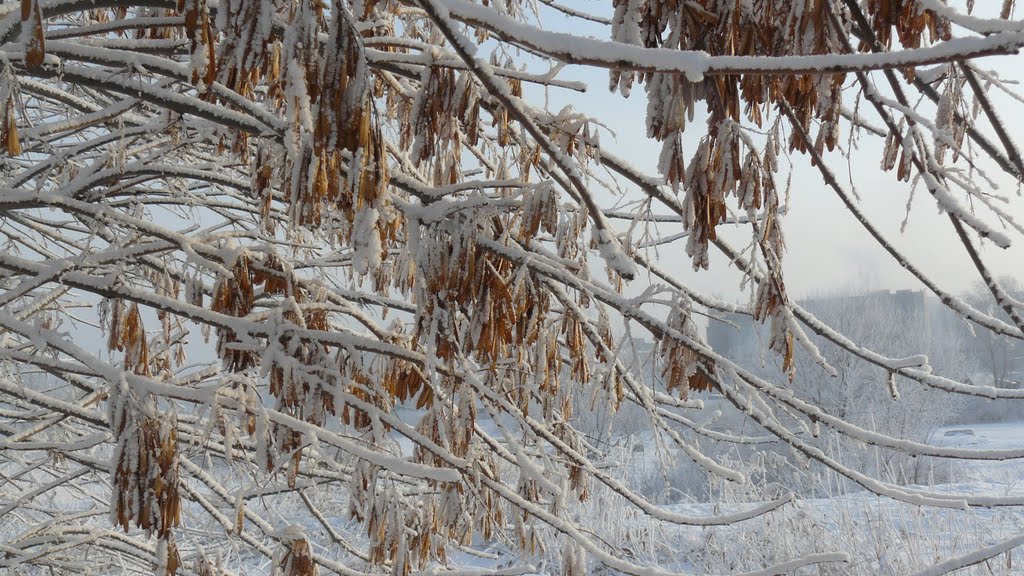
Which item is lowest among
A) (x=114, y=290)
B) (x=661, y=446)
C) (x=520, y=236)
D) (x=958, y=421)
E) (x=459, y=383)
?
(x=958, y=421)

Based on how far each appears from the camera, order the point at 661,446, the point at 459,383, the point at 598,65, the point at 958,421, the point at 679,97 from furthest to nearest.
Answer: the point at 958,421 < the point at 661,446 < the point at 459,383 < the point at 679,97 < the point at 598,65

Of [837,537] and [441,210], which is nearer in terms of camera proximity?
[441,210]

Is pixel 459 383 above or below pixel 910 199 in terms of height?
below

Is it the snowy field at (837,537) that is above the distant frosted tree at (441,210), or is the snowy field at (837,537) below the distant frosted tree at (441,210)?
below

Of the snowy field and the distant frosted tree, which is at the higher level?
the distant frosted tree

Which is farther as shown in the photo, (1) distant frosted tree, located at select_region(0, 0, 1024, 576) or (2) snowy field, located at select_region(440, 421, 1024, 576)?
(2) snowy field, located at select_region(440, 421, 1024, 576)

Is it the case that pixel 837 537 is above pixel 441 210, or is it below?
below

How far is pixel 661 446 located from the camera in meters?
2.24

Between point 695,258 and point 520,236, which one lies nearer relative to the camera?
point 695,258

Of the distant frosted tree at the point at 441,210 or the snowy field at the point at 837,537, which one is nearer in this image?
the distant frosted tree at the point at 441,210

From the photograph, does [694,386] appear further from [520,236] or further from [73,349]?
[73,349]

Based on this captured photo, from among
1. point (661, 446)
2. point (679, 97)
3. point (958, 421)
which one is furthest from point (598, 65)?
point (958, 421)

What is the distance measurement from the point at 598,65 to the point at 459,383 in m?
1.31

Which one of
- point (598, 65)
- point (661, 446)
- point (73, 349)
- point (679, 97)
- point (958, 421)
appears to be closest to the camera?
point (598, 65)
